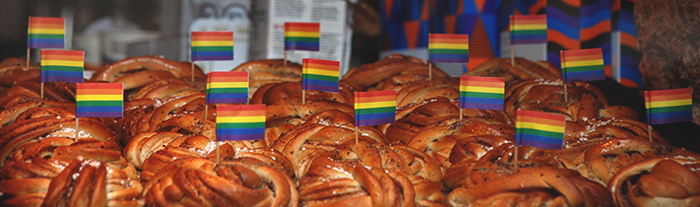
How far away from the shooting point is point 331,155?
2.46 meters

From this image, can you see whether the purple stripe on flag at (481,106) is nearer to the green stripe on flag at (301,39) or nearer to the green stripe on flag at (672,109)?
the green stripe on flag at (672,109)

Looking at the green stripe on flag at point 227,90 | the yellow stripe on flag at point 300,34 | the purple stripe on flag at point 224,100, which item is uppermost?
the yellow stripe on flag at point 300,34

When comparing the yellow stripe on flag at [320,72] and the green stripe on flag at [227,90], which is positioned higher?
the yellow stripe on flag at [320,72]

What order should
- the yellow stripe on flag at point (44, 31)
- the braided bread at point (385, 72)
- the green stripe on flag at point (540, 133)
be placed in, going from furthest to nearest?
the braided bread at point (385, 72) → the yellow stripe on flag at point (44, 31) → the green stripe on flag at point (540, 133)

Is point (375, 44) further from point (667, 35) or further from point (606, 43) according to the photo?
point (667, 35)

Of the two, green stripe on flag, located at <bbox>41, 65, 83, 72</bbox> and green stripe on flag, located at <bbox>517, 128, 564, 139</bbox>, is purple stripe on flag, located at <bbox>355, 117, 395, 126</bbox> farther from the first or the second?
green stripe on flag, located at <bbox>41, 65, 83, 72</bbox>

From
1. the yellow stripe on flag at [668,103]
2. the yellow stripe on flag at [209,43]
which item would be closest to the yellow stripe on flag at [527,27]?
the yellow stripe on flag at [668,103]

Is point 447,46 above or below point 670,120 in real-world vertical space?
above

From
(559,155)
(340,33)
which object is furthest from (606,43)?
(340,33)

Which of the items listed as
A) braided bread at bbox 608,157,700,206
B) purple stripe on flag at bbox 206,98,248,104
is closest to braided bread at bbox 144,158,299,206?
purple stripe on flag at bbox 206,98,248,104

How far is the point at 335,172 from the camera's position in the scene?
7.48 feet

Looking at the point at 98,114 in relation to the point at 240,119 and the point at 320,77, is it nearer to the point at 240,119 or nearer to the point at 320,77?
the point at 240,119

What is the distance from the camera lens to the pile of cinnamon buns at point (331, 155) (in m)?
2.14

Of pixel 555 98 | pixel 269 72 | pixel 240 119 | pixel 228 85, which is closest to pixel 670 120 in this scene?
pixel 555 98
